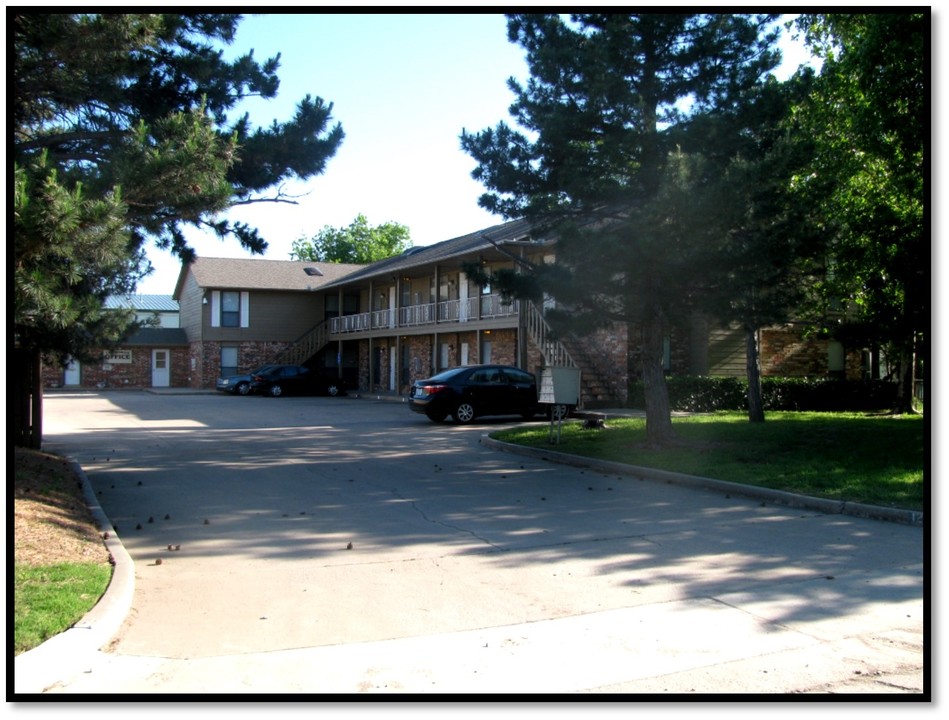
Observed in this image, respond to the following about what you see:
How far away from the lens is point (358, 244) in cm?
7969

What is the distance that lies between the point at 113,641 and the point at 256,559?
2188 mm

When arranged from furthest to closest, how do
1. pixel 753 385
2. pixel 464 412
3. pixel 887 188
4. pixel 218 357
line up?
pixel 218 357 < pixel 464 412 < pixel 753 385 < pixel 887 188

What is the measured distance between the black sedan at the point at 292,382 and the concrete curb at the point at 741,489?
25.4 metres

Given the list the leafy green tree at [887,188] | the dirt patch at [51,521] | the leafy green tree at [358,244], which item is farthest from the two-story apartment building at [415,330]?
the leafy green tree at [358,244]

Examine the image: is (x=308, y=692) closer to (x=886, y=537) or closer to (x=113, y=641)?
(x=113, y=641)

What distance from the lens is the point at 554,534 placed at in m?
8.38

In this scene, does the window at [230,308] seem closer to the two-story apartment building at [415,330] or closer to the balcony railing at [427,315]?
the two-story apartment building at [415,330]

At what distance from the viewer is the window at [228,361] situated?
145 feet

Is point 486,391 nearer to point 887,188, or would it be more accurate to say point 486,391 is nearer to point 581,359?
point 581,359

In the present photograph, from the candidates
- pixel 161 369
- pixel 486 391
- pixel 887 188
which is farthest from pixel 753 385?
pixel 161 369

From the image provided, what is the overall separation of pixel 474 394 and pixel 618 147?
9366 mm

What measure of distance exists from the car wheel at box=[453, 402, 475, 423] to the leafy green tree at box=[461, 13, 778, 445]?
24.2 feet

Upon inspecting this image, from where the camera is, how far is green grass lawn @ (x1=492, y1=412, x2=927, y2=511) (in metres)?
10.3

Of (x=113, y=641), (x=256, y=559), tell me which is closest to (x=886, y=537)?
(x=256, y=559)
